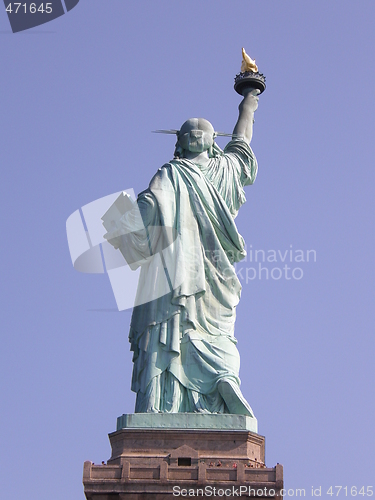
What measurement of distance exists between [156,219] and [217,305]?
224cm

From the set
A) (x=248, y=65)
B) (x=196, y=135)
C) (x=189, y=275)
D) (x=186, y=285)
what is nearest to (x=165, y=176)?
(x=196, y=135)

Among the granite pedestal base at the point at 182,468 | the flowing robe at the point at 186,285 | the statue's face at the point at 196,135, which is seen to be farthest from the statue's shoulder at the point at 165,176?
the granite pedestal base at the point at 182,468

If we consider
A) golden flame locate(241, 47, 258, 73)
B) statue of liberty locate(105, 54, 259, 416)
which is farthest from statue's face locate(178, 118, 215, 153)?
golden flame locate(241, 47, 258, 73)

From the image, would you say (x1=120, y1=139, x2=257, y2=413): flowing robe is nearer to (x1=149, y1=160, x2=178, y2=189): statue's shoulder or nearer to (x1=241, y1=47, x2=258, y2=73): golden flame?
(x1=149, y1=160, x2=178, y2=189): statue's shoulder

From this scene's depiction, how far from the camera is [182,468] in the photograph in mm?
19938

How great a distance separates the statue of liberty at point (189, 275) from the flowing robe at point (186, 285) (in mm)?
20

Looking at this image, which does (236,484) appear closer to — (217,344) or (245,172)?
(217,344)

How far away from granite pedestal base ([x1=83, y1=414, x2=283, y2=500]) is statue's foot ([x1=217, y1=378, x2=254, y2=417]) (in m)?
0.37

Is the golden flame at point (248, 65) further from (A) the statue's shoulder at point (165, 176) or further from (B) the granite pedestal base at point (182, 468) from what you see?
→ (B) the granite pedestal base at point (182, 468)

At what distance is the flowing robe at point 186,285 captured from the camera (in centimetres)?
2155

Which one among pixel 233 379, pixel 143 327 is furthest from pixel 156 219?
pixel 233 379

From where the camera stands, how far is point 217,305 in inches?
896

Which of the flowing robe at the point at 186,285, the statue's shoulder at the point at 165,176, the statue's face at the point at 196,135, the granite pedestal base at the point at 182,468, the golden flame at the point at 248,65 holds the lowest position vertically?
the granite pedestal base at the point at 182,468

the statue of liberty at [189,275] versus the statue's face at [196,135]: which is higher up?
the statue's face at [196,135]
